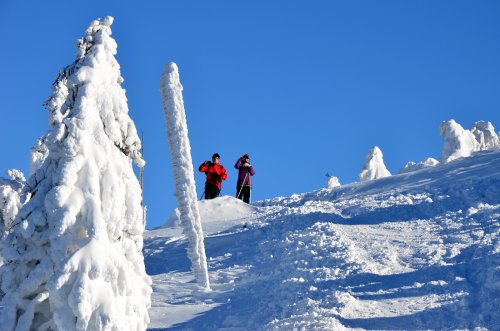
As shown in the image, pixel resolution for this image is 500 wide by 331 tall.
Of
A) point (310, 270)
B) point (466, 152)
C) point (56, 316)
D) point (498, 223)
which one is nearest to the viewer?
point (56, 316)

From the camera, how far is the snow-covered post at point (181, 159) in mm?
26047

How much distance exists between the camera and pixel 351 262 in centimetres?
2492

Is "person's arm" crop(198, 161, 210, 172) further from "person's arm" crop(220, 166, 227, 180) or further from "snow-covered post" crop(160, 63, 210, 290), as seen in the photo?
"snow-covered post" crop(160, 63, 210, 290)

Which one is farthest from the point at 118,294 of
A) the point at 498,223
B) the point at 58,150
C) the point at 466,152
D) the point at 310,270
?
the point at 466,152

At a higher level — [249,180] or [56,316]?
[249,180]

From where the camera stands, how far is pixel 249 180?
118 ft

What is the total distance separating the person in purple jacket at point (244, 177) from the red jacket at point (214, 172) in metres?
0.86

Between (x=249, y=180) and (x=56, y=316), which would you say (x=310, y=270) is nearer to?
(x=56, y=316)

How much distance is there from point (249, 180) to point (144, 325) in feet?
56.5

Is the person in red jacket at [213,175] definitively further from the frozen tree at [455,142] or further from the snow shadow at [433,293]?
the frozen tree at [455,142]

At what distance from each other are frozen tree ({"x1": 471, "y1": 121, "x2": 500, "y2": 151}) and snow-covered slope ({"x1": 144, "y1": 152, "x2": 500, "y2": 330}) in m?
16.7

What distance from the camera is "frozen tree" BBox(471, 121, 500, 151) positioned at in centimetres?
4947

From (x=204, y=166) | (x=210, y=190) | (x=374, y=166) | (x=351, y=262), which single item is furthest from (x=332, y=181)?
(x=351, y=262)

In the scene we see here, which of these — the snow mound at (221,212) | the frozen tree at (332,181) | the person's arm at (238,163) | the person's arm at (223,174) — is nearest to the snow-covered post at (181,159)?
the snow mound at (221,212)
